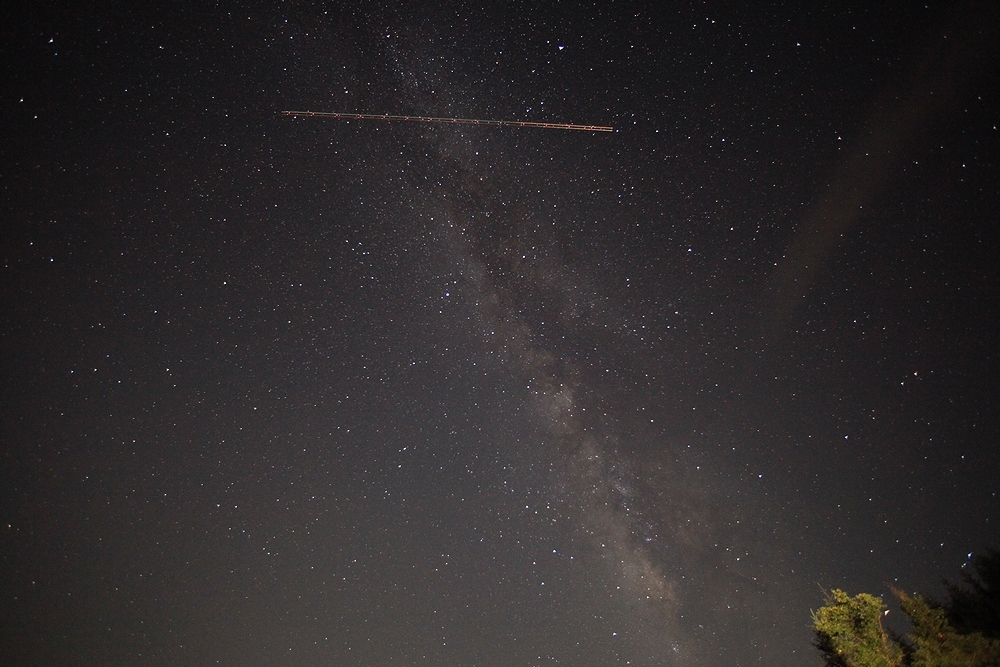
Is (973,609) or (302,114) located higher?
(302,114)

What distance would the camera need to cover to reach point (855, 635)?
23.3ft

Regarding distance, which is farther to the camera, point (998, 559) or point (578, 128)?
point (578, 128)

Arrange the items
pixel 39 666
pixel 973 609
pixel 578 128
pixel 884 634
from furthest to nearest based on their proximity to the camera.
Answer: pixel 39 666
pixel 578 128
pixel 973 609
pixel 884 634

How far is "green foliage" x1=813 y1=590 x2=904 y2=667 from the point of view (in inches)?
272

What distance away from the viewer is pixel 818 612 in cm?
740

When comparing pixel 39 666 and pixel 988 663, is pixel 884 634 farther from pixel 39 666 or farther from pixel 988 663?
pixel 39 666

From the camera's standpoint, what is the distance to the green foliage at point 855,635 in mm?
6906

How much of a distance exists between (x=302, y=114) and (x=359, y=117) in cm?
106

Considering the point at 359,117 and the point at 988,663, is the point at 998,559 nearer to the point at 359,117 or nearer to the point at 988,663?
the point at 988,663

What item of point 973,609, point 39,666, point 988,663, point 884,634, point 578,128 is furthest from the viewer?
point 39,666

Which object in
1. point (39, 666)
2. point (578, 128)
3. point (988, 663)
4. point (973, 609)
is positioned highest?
point (39, 666)

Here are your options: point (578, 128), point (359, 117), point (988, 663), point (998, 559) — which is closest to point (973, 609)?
point (998, 559)

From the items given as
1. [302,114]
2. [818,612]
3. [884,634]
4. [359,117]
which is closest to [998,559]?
[884,634]

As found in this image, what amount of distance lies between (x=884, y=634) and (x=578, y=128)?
32.1 ft
